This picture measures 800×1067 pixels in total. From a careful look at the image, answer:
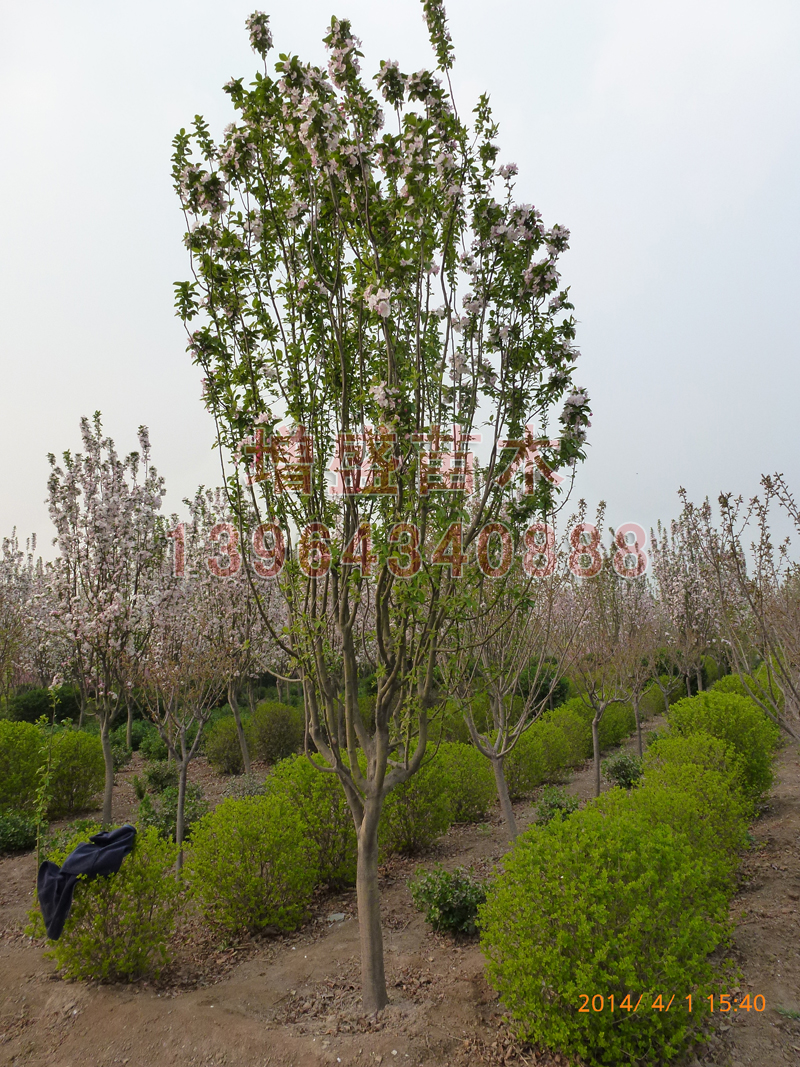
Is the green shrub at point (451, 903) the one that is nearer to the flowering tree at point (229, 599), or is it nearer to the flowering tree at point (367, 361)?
the flowering tree at point (367, 361)

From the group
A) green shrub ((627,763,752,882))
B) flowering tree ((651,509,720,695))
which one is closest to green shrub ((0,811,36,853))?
green shrub ((627,763,752,882))

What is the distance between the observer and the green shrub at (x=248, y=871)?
4699 millimetres

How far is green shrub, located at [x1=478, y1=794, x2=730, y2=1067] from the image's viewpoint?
272 cm

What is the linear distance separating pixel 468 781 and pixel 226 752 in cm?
627

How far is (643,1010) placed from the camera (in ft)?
8.80

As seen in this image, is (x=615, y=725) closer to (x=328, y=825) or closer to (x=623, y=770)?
(x=623, y=770)

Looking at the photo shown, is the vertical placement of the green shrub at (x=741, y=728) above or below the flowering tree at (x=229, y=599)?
below

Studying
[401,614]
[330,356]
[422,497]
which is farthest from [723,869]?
[330,356]

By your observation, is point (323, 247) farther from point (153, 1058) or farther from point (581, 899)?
point (153, 1058)

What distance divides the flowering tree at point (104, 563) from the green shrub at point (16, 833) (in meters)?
1.20

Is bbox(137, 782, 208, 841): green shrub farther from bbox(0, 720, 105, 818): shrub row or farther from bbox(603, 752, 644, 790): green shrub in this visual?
bbox(603, 752, 644, 790): green shrub

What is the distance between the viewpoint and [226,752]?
39.7ft

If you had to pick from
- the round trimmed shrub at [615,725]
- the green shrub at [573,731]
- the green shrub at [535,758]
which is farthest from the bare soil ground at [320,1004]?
the round trimmed shrub at [615,725]

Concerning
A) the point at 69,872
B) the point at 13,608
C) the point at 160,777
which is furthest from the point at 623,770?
the point at 13,608
